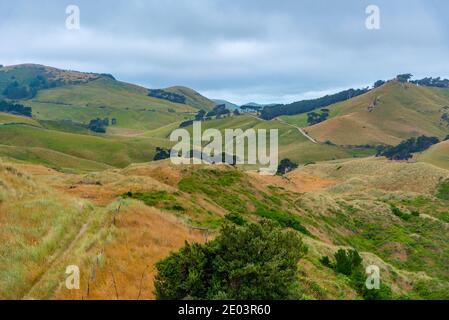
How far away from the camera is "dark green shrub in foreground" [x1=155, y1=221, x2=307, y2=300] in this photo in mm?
11469

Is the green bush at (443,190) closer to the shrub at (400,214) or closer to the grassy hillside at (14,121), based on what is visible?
the shrub at (400,214)

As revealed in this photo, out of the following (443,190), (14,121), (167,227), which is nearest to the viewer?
(167,227)

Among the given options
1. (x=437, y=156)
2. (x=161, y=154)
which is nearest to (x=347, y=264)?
(x=437, y=156)

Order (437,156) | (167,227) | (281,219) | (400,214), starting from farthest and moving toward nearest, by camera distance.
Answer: (437,156)
(400,214)
(281,219)
(167,227)

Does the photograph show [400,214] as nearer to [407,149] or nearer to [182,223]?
[182,223]

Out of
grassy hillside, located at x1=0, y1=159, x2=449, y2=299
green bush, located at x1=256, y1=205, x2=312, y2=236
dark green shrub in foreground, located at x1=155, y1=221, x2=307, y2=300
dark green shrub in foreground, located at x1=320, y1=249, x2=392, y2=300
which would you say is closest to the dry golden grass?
grassy hillside, located at x1=0, y1=159, x2=449, y2=299

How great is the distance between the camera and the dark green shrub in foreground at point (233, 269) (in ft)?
37.6

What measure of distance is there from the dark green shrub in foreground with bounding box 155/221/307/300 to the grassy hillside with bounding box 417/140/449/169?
131935 millimetres

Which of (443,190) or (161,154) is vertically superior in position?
(161,154)

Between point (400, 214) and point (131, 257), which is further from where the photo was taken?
point (400, 214)

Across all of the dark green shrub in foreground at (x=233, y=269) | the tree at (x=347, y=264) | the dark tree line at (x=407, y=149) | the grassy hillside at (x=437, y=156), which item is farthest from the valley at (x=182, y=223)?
the dark tree line at (x=407, y=149)

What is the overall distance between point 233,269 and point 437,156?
465 feet

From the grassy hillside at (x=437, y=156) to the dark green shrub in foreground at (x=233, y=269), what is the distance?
433 feet

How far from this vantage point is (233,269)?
11719 millimetres
